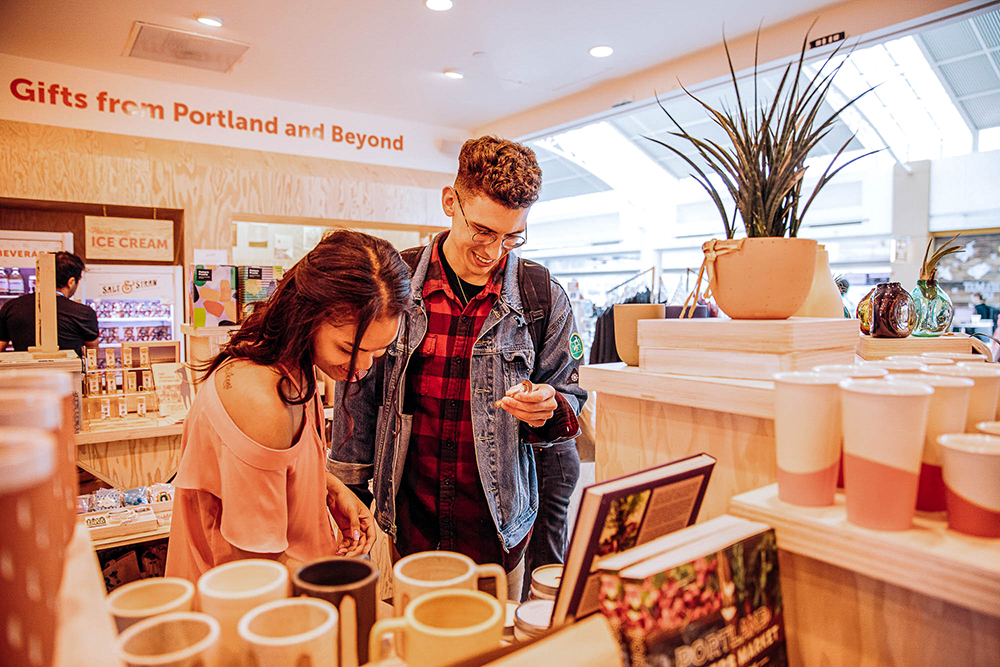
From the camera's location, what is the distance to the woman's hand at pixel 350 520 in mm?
1542

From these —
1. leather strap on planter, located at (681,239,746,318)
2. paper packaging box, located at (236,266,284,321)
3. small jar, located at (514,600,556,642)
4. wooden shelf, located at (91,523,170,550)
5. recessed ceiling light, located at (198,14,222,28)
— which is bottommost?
wooden shelf, located at (91,523,170,550)

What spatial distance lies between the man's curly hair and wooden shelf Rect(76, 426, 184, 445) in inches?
88.8

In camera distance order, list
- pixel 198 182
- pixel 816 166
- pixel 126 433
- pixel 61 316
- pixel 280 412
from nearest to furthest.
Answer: pixel 280 412 → pixel 126 433 → pixel 61 316 → pixel 198 182 → pixel 816 166

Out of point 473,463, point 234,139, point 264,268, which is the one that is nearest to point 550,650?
point 473,463

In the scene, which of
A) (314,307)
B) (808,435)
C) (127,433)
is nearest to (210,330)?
(127,433)

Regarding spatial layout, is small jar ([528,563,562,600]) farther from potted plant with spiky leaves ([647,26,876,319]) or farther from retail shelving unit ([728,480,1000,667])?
potted plant with spiky leaves ([647,26,876,319])

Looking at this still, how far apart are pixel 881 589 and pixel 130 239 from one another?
5.75m

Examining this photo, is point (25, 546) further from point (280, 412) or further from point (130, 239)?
point (130, 239)

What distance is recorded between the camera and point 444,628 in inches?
26.1

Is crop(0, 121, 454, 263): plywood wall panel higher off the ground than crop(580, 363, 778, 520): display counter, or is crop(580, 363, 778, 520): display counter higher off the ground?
crop(0, 121, 454, 263): plywood wall panel

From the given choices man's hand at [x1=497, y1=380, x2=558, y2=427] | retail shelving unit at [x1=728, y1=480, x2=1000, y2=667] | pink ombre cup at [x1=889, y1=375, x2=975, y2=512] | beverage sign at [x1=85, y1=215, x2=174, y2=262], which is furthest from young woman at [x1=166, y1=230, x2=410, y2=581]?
beverage sign at [x1=85, y1=215, x2=174, y2=262]

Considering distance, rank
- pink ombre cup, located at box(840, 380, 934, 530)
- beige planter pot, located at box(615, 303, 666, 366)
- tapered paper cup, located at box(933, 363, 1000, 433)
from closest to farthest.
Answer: pink ombre cup, located at box(840, 380, 934, 530)
tapered paper cup, located at box(933, 363, 1000, 433)
beige planter pot, located at box(615, 303, 666, 366)

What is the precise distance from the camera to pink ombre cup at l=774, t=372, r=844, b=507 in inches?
28.4

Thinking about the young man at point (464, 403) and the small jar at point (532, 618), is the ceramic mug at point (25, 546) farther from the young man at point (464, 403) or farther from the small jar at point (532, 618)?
the young man at point (464, 403)
